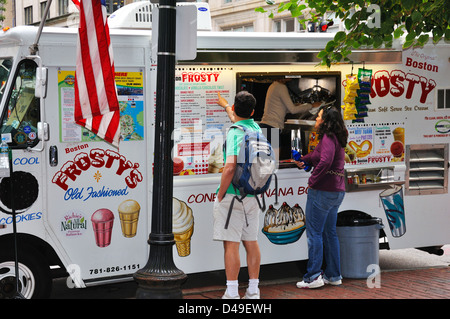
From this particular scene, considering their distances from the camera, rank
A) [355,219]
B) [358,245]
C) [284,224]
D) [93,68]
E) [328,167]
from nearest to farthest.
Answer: [93,68] → [328,167] → [284,224] → [358,245] → [355,219]

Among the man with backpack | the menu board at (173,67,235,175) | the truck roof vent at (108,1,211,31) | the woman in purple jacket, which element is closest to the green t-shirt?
the man with backpack

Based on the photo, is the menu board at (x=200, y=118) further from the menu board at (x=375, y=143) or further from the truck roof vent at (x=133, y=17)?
the menu board at (x=375, y=143)

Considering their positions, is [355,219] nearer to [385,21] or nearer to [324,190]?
[324,190]

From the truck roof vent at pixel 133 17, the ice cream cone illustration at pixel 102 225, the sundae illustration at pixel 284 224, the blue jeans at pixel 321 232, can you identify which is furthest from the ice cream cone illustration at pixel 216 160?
the truck roof vent at pixel 133 17

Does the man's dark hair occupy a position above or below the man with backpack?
above

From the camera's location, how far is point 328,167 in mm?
7754

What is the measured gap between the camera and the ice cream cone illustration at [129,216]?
24.1ft

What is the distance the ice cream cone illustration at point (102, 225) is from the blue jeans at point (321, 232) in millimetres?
2084

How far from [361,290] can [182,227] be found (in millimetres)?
1990

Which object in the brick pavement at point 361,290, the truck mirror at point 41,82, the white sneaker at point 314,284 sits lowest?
the brick pavement at point 361,290

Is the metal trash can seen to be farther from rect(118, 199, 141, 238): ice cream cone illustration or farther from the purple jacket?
rect(118, 199, 141, 238): ice cream cone illustration

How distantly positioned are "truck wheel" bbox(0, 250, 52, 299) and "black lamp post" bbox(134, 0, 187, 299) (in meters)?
1.49

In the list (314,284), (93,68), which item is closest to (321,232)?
(314,284)

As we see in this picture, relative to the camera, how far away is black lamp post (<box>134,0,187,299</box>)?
5.82 m
